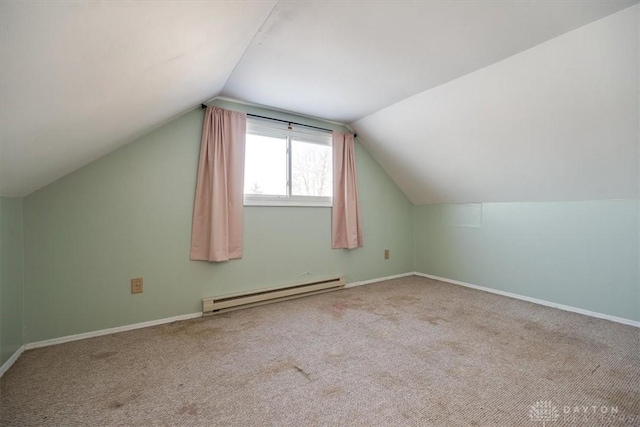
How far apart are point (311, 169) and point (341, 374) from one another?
2261 millimetres

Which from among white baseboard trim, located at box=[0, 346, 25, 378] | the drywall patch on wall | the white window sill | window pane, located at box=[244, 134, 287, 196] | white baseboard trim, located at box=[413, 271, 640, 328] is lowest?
white baseboard trim, located at box=[413, 271, 640, 328]

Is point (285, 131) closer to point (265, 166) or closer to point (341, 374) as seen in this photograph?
point (265, 166)

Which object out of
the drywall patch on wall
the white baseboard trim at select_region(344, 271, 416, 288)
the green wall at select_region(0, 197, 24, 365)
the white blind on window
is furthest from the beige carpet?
the white blind on window

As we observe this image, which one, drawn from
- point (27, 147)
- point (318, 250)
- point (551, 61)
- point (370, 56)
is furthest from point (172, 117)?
point (551, 61)

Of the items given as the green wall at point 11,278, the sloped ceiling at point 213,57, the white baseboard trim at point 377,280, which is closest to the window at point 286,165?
the sloped ceiling at point 213,57

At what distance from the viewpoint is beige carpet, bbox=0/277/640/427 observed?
1.27 m

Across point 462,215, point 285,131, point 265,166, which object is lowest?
point 462,215

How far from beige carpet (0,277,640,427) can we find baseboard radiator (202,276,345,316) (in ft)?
0.59

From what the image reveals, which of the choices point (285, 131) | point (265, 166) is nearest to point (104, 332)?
point (265, 166)

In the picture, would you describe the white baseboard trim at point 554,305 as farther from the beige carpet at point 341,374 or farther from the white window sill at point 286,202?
the white window sill at point 286,202

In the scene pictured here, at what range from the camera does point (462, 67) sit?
81.1 inches

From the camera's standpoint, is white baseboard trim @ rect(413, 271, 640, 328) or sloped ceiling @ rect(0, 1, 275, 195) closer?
sloped ceiling @ rect(0, 1, 275, 195)

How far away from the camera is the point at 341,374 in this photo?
1.59 metres

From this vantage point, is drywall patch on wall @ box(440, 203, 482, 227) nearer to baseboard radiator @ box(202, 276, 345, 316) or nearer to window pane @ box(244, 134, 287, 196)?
baseboard radiator @ box(202, 276, 345, 316)
